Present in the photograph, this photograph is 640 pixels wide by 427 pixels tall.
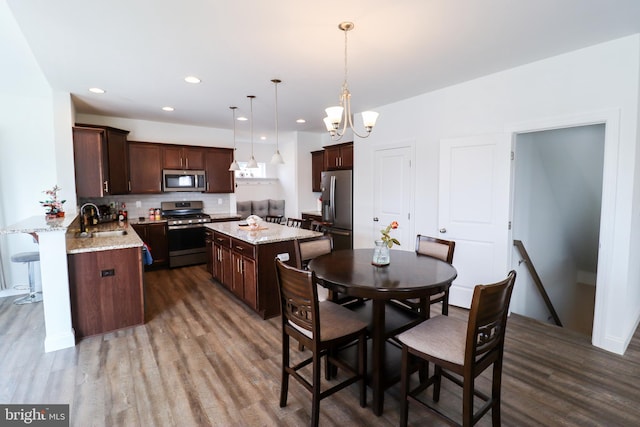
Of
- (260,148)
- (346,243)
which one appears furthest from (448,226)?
(260,148)

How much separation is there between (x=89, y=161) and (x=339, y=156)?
12.3 ft

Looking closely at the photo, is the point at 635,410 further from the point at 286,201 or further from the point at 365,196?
the point at 286,201

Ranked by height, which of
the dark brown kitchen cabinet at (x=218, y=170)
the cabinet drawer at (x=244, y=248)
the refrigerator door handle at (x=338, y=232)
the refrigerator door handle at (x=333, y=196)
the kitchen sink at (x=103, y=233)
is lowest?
the refrigerator door handle at (x=338, y=232)

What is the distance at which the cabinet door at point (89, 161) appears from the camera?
416 centimetres

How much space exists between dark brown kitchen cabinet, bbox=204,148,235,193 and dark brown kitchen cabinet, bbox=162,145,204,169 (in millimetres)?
127

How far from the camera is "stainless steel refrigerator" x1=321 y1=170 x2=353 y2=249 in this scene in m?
A: 5.24

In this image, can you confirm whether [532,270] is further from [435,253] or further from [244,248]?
[244,248]

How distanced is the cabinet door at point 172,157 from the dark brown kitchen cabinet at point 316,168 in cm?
253

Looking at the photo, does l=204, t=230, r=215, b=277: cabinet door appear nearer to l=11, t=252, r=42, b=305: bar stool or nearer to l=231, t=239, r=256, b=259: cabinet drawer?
l=231, t=239, r=256, b=259: cabinet drawer

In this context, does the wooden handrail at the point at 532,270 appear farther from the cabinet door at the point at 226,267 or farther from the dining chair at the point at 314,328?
the cabinet door at the point at 226,267

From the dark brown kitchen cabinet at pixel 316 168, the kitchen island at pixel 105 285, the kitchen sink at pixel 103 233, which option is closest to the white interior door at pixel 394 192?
the dark brown kitchen cabinet at pixel 316 168

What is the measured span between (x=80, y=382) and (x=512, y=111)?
4.50 m

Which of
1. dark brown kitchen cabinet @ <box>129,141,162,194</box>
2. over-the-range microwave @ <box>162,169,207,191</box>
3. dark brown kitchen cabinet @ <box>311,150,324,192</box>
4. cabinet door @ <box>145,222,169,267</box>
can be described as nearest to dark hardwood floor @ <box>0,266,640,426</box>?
cabinet door @ <box>145,222,169,267</box>

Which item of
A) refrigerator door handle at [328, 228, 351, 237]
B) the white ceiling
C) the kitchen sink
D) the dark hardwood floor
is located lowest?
the dark hardwood floor
